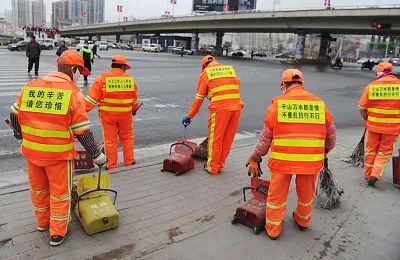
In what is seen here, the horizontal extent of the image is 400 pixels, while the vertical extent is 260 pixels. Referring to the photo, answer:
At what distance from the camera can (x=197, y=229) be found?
13.5 feet

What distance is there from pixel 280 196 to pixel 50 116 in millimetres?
2373

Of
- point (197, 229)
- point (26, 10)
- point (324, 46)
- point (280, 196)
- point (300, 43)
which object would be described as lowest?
point (197, 229)

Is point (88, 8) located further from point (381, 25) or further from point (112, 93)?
point (112, 93)

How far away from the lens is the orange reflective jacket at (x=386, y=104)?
219 inches

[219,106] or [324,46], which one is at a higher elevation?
[324,46]

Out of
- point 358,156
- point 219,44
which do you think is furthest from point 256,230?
point 219,44

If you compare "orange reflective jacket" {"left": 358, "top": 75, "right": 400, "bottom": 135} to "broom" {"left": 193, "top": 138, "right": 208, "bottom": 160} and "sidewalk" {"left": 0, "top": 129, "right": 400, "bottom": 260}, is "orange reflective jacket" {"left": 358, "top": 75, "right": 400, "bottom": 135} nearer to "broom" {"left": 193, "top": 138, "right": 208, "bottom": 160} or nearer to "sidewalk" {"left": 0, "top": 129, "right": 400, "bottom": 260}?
"sidewalk" {"left": 0, "top": 129, "right": 400, "bottom": 260}

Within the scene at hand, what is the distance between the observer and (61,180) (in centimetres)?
355

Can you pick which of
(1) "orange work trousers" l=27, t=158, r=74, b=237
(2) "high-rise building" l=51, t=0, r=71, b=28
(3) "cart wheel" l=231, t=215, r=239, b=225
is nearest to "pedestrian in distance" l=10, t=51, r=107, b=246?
(1) "orange work trousers" l=27, t=158, r=74, b=237

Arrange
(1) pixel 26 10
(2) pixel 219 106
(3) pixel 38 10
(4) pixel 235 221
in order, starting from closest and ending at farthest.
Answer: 1. (4) pixel 235 221
2. (2) pixel 219 106
3. (3) pixel 38 10
4. (1) pixel 26 10

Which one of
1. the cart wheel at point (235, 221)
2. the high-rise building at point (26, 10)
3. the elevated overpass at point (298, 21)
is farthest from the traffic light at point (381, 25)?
the high-rise building at point (26, 10)

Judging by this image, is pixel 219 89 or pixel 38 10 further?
pixel 38 10

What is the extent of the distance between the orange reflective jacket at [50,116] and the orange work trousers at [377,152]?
435 cm

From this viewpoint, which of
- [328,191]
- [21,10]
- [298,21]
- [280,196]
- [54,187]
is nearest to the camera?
[54,187]
